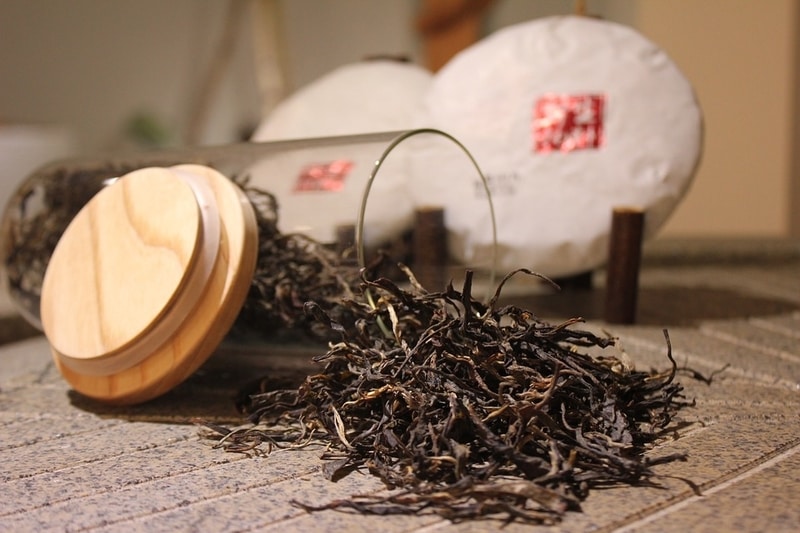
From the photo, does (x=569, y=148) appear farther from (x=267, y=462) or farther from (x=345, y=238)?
(x=267, y=462)

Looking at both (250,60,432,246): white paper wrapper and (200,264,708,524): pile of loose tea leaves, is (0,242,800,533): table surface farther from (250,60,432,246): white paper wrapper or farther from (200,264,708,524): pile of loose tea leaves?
(250,60,432,246): white paper wrapper

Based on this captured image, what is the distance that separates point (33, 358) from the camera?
1265 mm

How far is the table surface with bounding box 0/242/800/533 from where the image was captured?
1.98 feet

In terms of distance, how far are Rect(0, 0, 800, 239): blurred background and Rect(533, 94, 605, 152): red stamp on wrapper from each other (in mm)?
946

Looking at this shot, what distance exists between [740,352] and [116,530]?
90cm

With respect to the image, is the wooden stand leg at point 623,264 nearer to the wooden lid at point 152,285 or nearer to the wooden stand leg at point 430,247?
the wooden stand leg at point 430,247

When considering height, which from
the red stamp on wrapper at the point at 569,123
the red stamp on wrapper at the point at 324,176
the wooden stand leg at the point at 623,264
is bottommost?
the wooden stand leg at the point at 623,264

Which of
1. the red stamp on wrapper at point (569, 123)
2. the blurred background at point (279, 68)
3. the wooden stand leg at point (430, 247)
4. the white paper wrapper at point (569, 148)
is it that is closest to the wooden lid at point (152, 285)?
the wooden stand leg at point (430, 247)

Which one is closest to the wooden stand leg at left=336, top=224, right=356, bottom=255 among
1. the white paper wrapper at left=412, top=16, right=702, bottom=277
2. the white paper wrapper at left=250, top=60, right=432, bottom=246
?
the white paper wrapper at left=250, top=60, right=432, bottom=246

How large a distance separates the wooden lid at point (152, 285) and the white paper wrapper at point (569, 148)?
1.41 feet

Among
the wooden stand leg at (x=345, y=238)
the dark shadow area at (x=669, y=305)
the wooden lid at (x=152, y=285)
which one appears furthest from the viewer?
the dark shadow area at (x=669, y=305)

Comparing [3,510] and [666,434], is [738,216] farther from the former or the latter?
[3,510]

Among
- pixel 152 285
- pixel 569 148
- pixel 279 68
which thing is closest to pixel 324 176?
pixel 152 285

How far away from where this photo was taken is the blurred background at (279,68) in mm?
2279
